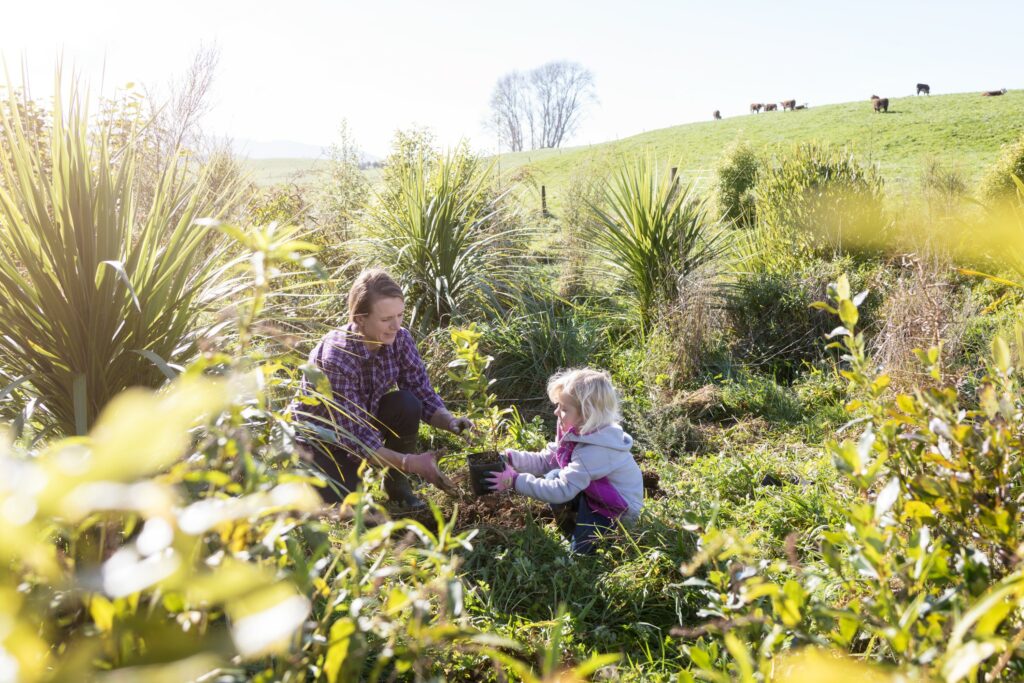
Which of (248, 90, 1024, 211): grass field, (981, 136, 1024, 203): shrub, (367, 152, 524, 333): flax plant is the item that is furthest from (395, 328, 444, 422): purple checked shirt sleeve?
(248, 90, 1024, 211): grass field

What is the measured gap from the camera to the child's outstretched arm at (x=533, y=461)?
3592mm

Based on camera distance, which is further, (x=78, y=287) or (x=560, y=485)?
(x=560, y=485)

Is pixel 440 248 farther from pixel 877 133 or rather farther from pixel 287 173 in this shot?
pixel 877 133

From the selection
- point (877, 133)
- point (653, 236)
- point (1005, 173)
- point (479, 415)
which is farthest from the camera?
point (877, 133)

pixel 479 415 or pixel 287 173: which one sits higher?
pixel 287 173

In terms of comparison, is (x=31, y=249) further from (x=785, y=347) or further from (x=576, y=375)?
(x=785, y=347)

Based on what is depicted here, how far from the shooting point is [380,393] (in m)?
3.81

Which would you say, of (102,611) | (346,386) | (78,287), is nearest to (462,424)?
(346,386)

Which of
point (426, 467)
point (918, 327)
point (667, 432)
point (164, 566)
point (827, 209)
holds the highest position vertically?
point (827, 209)

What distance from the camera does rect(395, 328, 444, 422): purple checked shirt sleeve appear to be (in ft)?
12.6

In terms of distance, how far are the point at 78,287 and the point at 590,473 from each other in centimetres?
206

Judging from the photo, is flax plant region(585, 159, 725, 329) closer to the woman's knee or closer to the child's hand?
the woman's knee

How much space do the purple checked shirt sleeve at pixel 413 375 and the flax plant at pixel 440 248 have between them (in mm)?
1338

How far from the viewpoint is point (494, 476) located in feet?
10.9
